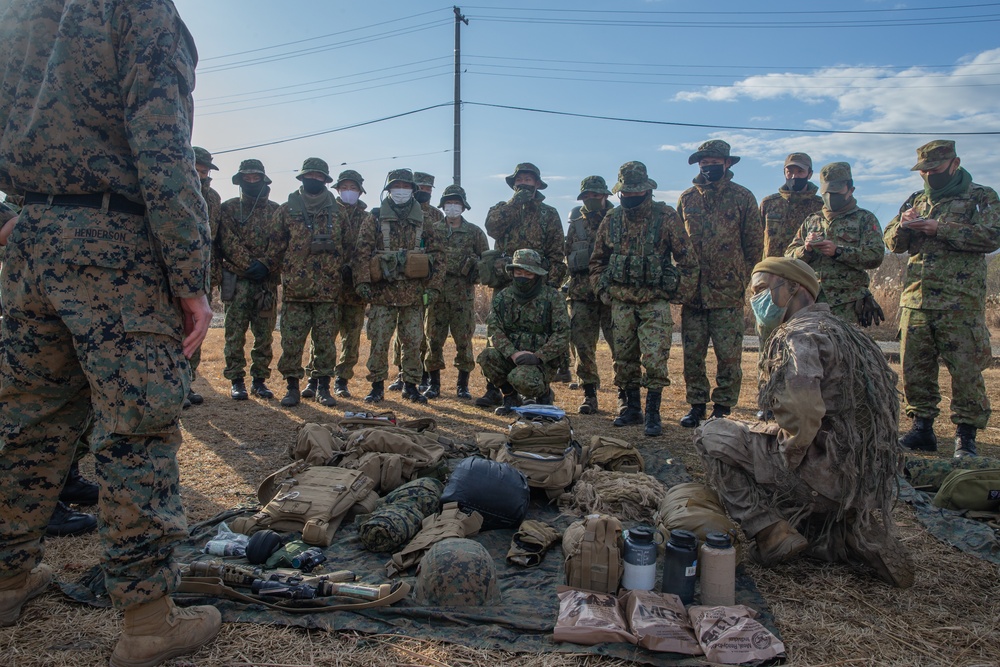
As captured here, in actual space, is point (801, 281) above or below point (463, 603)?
above

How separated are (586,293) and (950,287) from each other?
3700 millimetres

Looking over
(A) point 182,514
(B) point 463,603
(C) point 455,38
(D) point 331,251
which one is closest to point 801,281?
(B) point 463,603

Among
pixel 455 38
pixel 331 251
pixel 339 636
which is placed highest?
pixel 455 38

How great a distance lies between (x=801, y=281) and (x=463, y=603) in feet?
8.20

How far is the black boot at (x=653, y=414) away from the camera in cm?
643

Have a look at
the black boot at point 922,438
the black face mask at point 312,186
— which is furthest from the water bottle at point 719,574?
the black face mask at point 312,186

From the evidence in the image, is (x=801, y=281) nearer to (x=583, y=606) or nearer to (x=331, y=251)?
(x=583, y=606)

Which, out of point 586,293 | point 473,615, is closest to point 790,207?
→ point 586,293

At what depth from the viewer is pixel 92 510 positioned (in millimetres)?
4180

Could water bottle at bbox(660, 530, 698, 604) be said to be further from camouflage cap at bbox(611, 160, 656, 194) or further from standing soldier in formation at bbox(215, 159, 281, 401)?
standing soldier in formation at bbox(215, 159, 281, 401)

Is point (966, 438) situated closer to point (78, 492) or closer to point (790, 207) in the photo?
point (790, 207)

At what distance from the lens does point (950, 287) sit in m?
5.82

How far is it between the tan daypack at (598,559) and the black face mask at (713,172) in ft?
15.7

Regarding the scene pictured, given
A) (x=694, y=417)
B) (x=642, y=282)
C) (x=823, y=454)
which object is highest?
(x=642, y=282)
